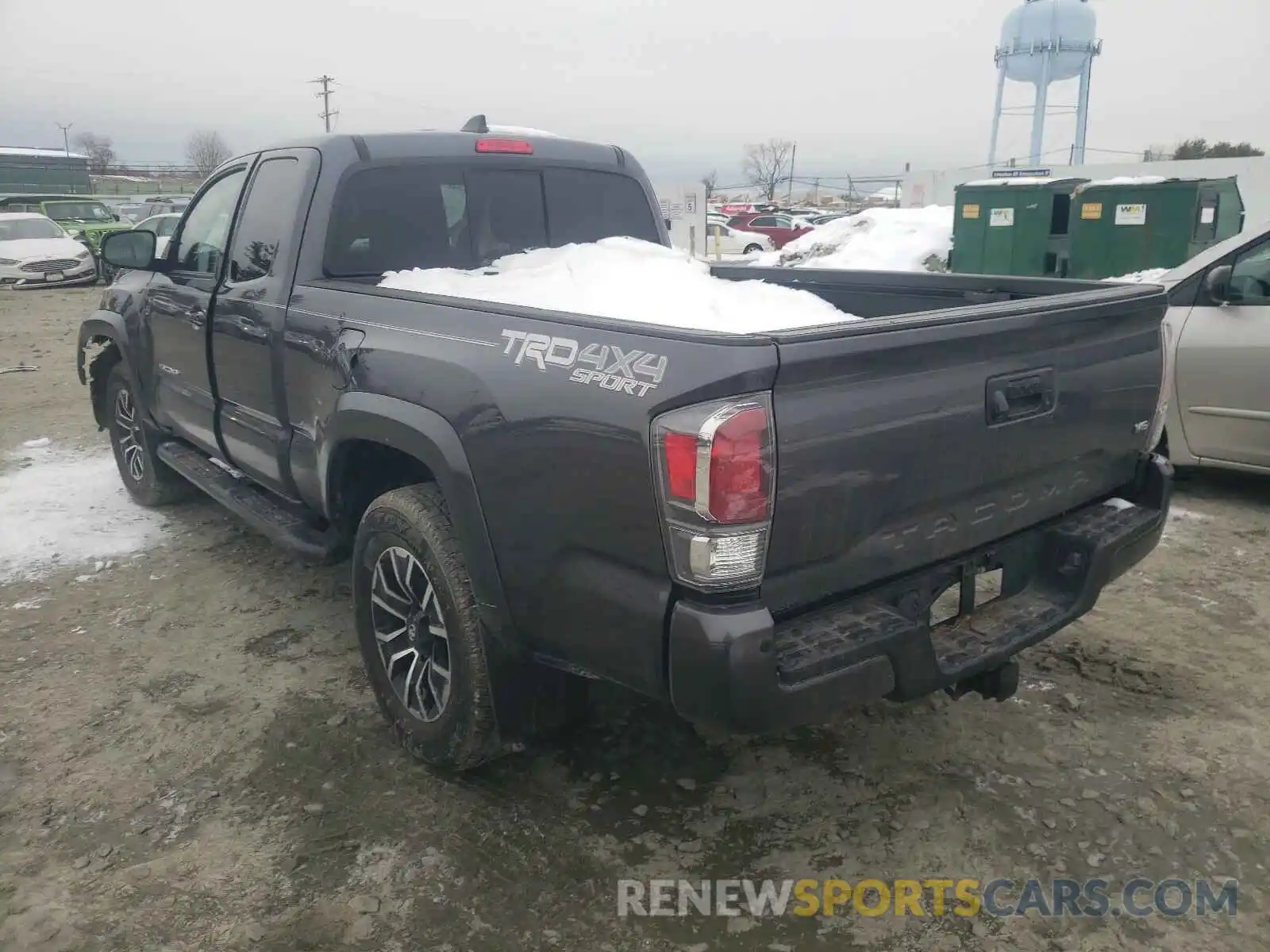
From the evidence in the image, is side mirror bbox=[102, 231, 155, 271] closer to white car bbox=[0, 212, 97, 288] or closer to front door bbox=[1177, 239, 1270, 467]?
front door bbox=[1177, 239, 1270, 467]

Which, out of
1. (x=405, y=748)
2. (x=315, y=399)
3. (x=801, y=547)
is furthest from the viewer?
(x=315, y=399)

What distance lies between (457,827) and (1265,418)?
470 centimetres

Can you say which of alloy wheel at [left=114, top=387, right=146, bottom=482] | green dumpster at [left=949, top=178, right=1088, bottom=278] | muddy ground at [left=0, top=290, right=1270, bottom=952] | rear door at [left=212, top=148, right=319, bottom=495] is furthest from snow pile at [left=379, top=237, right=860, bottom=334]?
green dumpster at [left=949, top=178, right=1088, bottom=278]

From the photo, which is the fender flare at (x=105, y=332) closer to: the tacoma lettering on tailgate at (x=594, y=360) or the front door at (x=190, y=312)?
the front door at (x=190, y=312)

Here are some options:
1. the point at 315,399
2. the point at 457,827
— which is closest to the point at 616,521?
the point at 457,827

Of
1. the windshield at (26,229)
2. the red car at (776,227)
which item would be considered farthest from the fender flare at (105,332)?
the red car at (776,227)

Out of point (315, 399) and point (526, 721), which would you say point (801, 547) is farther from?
point (315, 399)

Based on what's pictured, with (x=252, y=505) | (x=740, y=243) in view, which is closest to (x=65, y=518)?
(x=252, y=505)

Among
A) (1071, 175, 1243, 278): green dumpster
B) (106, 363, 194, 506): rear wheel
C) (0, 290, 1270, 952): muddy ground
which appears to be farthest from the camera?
(1071, 175, 1243, 278): green dumpster

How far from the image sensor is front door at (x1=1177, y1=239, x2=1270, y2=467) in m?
5.14

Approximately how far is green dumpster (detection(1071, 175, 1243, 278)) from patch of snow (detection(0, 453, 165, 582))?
34.7 feet

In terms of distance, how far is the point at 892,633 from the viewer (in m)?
2.27

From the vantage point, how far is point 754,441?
2.03 metres

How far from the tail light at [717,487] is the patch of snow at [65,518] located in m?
4.06
